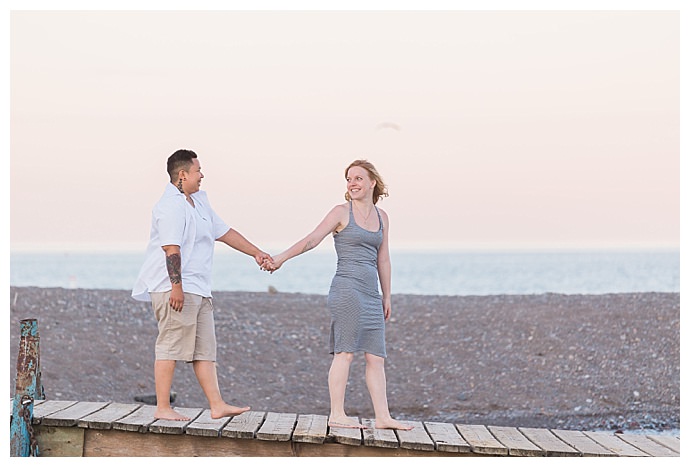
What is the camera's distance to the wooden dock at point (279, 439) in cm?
616

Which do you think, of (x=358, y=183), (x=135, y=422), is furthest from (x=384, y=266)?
(x=135, y=422)

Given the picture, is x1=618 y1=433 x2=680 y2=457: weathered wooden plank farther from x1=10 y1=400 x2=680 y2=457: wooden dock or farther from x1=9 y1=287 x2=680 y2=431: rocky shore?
x1=9 y1=287 x2=680 y2=431: rocky shore

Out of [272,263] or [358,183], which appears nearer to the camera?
[358,183]

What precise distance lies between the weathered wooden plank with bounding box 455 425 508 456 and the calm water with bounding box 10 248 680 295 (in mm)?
38323

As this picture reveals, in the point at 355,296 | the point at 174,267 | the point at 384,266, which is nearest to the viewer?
the point at 174,267

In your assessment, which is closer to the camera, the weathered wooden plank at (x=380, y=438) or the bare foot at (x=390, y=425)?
the weathered wooden plank at (x=380, y=438)

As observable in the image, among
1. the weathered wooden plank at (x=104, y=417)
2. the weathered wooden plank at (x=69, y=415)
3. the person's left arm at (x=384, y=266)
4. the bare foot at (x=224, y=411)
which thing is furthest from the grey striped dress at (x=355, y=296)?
the weathered wooden plank at (x=69, y=415)

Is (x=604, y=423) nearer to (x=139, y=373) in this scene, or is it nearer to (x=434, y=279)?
(x=139, y=373)

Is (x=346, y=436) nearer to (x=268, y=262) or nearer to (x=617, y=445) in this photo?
(x=268, y=262)

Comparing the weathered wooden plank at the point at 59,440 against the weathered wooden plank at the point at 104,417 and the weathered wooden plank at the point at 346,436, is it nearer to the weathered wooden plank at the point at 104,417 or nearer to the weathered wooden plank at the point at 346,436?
the weathered wooden plank at the point at 104,417

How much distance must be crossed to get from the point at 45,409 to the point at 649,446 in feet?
14.7

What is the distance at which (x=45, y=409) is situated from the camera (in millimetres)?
6871

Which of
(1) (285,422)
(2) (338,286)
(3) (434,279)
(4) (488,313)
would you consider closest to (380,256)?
(2) (338,286)

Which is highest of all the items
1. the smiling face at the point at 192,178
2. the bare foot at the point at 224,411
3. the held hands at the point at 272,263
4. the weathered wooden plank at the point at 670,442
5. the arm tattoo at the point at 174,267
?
the smiling face at the point at 192,178
